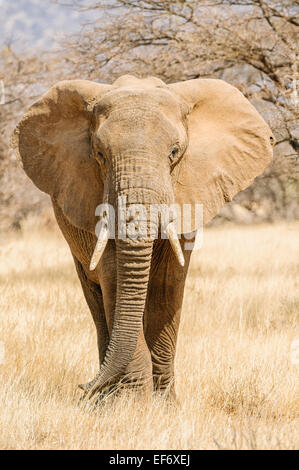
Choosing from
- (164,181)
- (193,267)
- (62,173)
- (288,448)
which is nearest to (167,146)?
(164,181)

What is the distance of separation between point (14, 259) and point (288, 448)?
9.21 metres

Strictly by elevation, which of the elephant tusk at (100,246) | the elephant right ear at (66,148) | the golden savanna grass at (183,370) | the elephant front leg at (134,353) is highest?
the elephant right ear at (66,148)

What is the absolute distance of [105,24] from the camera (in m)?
11.2

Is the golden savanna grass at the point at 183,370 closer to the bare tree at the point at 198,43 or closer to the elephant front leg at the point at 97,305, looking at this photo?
the elephant front leg at the point at 97,305

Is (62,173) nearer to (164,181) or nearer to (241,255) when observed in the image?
(164,181)

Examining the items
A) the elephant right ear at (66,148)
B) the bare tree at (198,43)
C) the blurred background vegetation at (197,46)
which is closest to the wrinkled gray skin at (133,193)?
the elephant right ear at (66,148)

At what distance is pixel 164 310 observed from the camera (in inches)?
207

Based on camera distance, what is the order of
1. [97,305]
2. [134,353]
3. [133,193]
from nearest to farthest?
[133,193]
[134,353]
[97,305]

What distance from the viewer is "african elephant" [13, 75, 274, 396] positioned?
14.2 feet

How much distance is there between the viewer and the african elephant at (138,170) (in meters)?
4.32

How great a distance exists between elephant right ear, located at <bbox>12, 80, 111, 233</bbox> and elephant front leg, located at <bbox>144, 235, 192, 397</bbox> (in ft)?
1.72

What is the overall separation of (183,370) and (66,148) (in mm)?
1968

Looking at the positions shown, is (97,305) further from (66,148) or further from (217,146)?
(217,146)

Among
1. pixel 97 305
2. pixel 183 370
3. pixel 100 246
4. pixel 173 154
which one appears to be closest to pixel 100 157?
pixel 173 154
